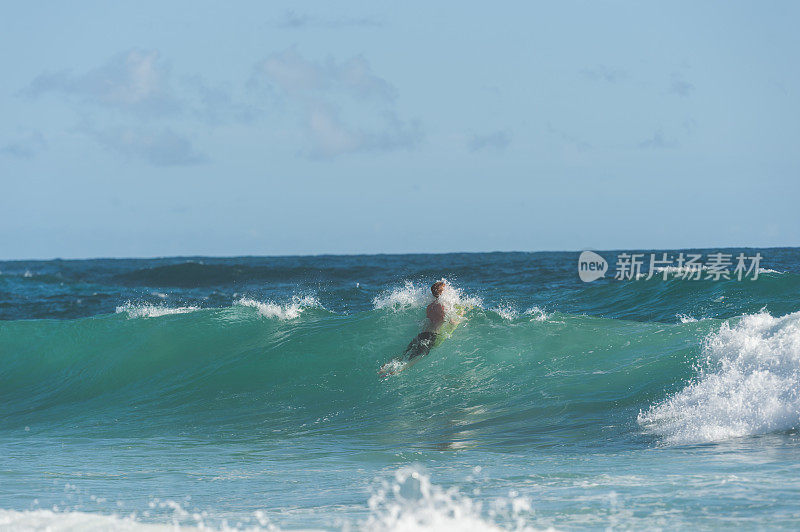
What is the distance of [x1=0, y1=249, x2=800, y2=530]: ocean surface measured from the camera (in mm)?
5102

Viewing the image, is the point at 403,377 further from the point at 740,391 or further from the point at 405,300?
the point at 740,391

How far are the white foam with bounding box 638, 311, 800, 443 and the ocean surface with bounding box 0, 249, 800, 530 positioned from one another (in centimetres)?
3

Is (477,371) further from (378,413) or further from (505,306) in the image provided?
(505,306)

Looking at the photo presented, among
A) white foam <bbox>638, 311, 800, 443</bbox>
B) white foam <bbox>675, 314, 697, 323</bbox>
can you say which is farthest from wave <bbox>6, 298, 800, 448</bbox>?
white foam <bbox>675, 314, 697, 323</bbox>

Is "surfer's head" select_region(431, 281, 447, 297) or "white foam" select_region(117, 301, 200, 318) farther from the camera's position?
"white foam" select_region(117, 301, 200, 318)

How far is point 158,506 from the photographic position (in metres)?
5.67

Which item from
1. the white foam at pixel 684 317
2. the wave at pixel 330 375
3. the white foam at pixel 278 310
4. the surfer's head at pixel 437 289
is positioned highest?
the surfer's head at pixel 437 289

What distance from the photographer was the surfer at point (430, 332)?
12.1m

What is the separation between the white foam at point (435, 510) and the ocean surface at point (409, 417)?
3 centimetres

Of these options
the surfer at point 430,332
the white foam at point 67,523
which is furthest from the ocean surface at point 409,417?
the surfer at point 430,332

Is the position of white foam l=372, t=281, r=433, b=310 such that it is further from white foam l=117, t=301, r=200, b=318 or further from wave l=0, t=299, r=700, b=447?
white foam l=117, t=301, r=200, b=318

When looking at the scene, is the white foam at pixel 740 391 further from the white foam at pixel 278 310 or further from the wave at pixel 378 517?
the white foam at pixel 278 310

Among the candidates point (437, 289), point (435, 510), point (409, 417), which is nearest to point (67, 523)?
point (435, 510)

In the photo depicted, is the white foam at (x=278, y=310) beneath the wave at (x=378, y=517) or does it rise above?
above
